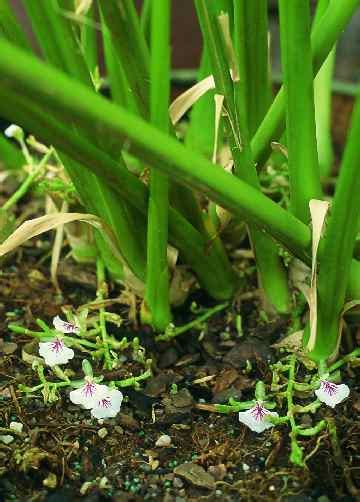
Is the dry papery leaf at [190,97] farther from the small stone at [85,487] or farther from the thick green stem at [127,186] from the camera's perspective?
the small stone at [85,487]

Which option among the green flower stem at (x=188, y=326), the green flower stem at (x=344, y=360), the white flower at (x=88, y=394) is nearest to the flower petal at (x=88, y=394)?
the white flower at (x=88, y=394)

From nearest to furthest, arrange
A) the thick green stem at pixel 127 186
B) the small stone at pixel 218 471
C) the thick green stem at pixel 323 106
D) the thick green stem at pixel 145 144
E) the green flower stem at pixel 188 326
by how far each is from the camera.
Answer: the thick green stem at pixel 145 144 → the thick green stem at pixel 127 186 → the small stone at pixel 218 471 → the green flower stem at pixel 188 326 → the thick green stem at pixel 323 106

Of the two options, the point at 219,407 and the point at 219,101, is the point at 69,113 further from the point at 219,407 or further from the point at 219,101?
the point at 219,407

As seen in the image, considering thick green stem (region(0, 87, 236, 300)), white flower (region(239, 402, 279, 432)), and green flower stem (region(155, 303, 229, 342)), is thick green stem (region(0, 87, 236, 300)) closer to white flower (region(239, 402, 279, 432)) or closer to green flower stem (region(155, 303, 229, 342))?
green flower stem (region(155, 303, 229, 342))

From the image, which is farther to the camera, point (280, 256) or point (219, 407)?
point (280, 256)

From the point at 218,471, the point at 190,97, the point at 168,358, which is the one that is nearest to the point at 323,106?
the point at 190,97

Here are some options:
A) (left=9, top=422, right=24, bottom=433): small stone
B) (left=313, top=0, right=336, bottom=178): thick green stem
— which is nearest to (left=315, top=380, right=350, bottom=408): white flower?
(left=9, top=422, right=24, bottom=433): small stone

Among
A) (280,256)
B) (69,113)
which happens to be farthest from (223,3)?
(69,113)
